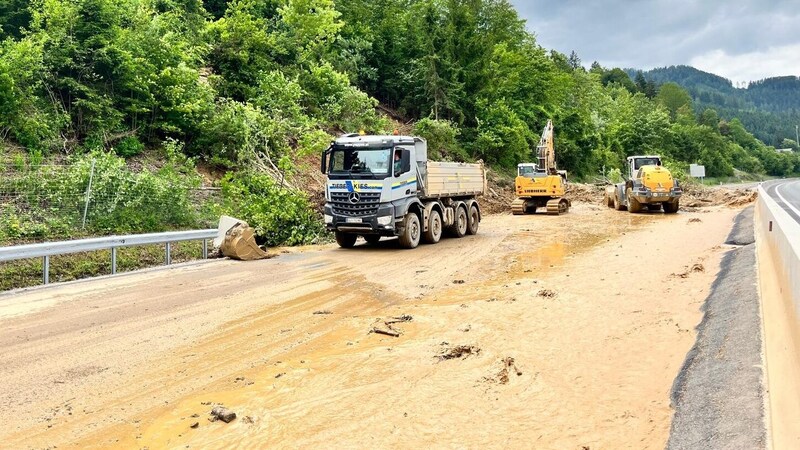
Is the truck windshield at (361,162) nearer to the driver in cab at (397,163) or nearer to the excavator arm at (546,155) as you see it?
the driver in cab at (397,163)

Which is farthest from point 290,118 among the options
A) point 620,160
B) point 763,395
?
point 620,160

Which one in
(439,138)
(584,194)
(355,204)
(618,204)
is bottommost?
(618,204)

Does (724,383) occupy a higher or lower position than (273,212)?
lower

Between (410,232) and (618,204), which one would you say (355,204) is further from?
(618,204)

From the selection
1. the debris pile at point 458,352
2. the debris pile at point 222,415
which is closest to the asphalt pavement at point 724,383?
the debris pile at point 458,352

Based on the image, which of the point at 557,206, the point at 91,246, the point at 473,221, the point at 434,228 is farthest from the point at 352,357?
the point at 557,206

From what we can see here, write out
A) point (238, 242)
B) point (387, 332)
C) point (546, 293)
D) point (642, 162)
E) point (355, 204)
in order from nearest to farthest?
point (387, 332), point (546, 293), point (238, 242), point (355, 204), point (642, 162)

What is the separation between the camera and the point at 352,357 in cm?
644

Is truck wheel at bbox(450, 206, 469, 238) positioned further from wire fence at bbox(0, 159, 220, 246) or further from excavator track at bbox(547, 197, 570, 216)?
excavator track at bbox(547, 197, 570, 216)

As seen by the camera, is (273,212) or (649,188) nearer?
(273,212)

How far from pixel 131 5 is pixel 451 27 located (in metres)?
28.2

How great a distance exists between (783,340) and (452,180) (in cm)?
1487

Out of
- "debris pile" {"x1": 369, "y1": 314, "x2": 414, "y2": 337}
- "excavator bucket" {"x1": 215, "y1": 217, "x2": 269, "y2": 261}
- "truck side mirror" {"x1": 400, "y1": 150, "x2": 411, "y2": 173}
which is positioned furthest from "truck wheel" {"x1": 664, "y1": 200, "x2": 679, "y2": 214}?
"debris pile" {"x1": 369, "y1": 314, "x2": 414, "y2": 337}

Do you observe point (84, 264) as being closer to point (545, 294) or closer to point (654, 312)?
point (545, 294)
